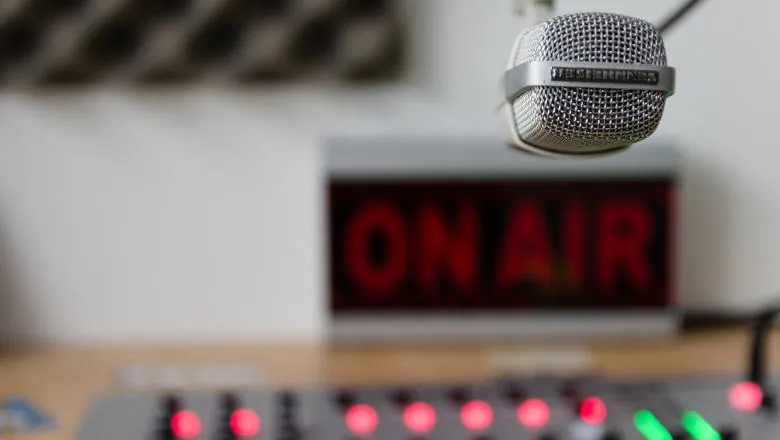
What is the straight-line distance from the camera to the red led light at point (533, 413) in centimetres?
72

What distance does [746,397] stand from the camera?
75 cm

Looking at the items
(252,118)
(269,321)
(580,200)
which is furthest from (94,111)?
(580,200)

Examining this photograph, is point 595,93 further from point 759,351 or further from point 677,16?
point 759,351

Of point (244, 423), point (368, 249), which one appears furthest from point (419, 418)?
point (368, 249)

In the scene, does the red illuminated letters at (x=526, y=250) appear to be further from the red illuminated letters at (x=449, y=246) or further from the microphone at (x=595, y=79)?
the microphone at (x=595, y=79)

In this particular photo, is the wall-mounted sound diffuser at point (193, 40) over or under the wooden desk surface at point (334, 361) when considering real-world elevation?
over

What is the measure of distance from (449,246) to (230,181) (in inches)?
11.2

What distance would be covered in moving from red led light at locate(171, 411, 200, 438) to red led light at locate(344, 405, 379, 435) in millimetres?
127

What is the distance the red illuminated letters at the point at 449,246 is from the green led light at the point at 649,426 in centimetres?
30

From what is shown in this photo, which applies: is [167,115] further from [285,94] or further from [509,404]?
[509,404]

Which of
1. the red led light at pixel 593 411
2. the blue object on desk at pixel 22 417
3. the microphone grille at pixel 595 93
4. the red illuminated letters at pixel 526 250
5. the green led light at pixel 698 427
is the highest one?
the microphone grille at pixel 595 93

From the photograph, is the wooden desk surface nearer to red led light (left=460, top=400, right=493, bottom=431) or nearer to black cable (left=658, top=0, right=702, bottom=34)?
red led light (left=460, top=400, right=493, bottom=431)

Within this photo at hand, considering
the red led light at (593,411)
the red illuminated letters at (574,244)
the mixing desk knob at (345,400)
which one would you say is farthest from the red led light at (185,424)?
the red illuminated letters at (574,244)

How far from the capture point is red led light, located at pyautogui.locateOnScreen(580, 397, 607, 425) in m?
0.72
